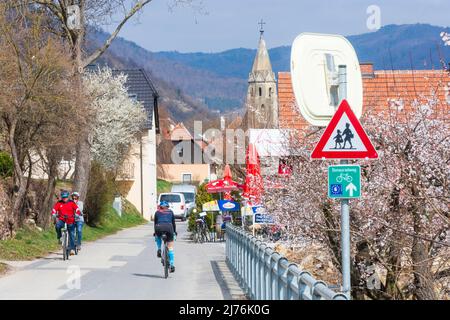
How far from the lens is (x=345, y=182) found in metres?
9.03

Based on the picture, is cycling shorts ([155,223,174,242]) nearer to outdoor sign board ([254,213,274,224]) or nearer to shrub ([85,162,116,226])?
outdoor sign board ([254,213,274,224])

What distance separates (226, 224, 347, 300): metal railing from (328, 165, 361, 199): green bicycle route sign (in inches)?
33.1

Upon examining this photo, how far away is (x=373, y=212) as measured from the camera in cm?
1346

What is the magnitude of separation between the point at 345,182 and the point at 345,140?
41cm

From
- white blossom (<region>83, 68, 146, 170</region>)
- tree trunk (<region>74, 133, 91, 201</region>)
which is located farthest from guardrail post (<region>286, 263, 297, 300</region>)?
white blossom (<region>83, 68, 146, 170</region>)

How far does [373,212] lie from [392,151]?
93cm

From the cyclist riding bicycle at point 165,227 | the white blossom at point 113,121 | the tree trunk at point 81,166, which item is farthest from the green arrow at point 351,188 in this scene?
the white blossom at point 113,121

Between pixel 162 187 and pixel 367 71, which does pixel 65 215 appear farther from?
pixel 162 187

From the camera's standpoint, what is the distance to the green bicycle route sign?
9000mm

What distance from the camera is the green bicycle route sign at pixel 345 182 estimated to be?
354 inches

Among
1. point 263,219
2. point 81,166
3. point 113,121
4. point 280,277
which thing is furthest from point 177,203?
point 280,277

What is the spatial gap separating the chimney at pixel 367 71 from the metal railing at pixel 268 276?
1897 cm

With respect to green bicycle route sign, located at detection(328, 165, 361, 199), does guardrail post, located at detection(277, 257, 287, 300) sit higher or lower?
lower
